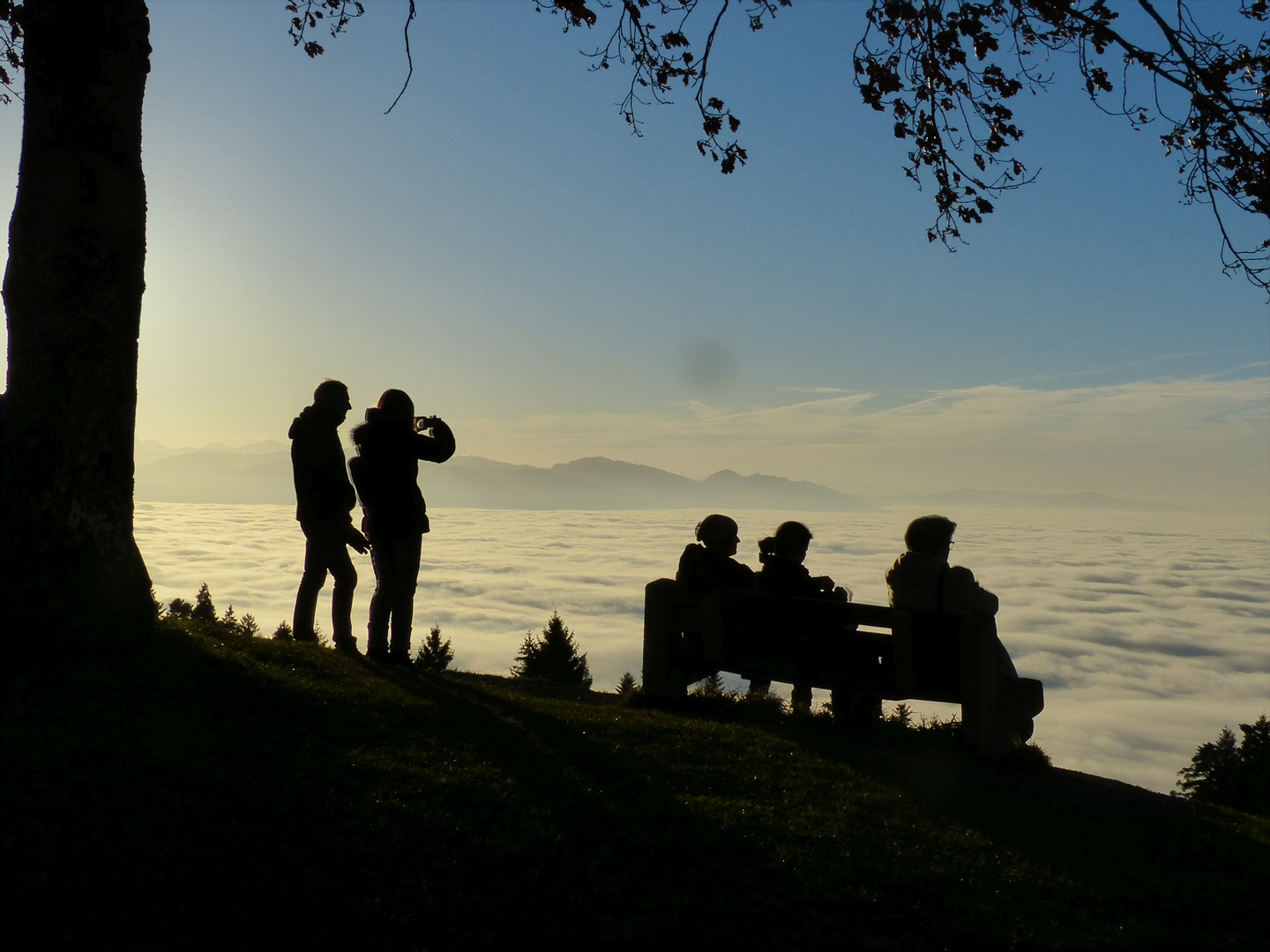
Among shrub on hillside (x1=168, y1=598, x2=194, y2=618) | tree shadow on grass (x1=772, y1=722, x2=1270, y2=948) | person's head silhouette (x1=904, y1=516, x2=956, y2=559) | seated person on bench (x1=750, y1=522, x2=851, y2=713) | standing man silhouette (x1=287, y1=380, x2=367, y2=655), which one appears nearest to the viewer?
tree shadow on grass (x1=772, y1=722, x2=1270, y2=948)

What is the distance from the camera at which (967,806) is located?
568 centimetres

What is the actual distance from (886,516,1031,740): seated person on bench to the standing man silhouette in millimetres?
4669

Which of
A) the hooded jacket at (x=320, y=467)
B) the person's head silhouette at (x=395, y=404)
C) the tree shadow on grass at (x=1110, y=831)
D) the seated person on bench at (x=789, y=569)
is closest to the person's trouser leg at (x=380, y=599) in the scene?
the hooded jacket at (x=320, y=467)

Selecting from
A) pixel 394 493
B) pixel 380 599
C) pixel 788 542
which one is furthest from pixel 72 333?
pixel 788 542

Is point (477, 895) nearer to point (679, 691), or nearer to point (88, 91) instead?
point (679, 691)

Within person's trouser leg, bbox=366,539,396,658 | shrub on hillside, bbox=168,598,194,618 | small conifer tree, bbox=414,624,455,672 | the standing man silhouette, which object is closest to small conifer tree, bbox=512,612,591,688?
small conifer tree, bbox=414,624,455,672

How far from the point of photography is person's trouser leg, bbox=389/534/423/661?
340 inches

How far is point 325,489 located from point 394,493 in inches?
25.8

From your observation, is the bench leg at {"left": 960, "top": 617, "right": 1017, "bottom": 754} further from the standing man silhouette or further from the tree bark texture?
the tree bark texture

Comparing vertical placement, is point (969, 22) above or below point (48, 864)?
above

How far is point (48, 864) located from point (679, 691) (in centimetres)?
537

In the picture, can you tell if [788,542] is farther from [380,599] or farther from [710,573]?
[380,599]

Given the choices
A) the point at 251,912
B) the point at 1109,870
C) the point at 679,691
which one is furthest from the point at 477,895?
the point at 679,691

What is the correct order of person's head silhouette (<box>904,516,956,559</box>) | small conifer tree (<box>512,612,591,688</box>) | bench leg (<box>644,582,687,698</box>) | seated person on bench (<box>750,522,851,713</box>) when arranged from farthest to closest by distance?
small conifer tree (<box>512,612,591,688</box>) → bench leg (<box>644,582,687,698</box>) → seated person on bench (<box>750,522,851,713</box>) → person's head silhouette (<box>904,516,956,559</box>)
